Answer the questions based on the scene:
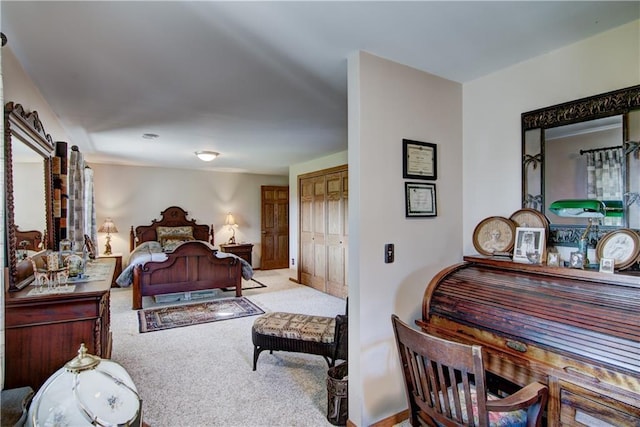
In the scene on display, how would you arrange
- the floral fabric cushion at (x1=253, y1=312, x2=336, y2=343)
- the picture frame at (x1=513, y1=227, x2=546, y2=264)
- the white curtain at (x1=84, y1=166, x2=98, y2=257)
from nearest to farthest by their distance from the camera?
the picture frame at (x1=513, y1=227, x2=546, y2=264), the floral fabric cushion at (x1=253, y1=312, x2=336, y2=343), the white curtain at (x1=84, y1=166, x2=98, y2=257)

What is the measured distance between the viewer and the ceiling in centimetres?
164

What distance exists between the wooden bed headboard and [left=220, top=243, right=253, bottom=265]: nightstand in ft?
1.41

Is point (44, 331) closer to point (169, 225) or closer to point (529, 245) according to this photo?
point (529, 245)

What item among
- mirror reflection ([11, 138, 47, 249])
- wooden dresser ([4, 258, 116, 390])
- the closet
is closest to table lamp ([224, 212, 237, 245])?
the closet

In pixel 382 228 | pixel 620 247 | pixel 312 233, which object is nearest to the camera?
pixel 620 247

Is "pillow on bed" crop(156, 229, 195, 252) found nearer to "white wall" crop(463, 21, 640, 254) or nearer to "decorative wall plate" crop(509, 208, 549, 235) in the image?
"white wall" crop(463, 21, 640, 254)

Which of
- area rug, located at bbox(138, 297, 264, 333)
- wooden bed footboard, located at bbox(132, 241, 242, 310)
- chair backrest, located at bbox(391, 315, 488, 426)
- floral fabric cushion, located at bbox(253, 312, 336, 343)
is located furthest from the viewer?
wooden bed footboard, located at bbox(132, 241, 242, 310)

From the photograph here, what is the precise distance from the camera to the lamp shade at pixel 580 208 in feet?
5.90

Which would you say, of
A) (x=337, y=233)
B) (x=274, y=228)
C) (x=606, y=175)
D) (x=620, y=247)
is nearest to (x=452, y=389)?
(x=620, y=247)

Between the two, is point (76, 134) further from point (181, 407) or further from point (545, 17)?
point (545, 17)

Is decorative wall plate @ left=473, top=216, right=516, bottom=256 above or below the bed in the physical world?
above

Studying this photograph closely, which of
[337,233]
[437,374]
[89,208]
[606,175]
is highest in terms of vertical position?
[606,175]

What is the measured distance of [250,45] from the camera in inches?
78.4

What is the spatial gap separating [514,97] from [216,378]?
3097mm
